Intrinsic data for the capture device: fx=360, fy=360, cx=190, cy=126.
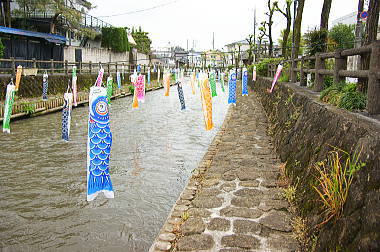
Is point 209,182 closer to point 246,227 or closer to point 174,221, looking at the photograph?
point 174,221

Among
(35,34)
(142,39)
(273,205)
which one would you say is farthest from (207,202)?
(142,39)

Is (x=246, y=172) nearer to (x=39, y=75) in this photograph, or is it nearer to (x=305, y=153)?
(x=305, y=153)

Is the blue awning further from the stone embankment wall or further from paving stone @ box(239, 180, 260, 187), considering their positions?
the stone embankment wall

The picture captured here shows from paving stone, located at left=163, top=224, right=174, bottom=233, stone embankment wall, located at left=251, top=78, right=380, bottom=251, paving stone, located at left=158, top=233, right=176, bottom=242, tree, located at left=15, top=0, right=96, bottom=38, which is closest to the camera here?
stone embankment wall, located at left=251, top=78, right=380, bottom=251

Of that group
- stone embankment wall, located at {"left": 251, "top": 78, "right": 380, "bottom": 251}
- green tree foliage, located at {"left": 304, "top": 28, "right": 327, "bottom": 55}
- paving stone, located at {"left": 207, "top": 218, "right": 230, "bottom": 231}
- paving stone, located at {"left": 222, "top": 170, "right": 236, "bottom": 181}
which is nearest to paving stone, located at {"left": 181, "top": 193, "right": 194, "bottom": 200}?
paving stone, located at {"left": 207, "top": 218, "right": 230, "bottom": 231}

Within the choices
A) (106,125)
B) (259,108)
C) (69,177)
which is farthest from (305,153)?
(259,108)

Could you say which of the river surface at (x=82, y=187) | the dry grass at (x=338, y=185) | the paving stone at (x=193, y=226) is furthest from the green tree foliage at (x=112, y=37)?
the dry grass at (x=338, y=185)

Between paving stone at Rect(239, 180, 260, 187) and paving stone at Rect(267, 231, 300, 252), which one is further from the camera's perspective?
paving stone at Rect(239, 180, 260, 187)

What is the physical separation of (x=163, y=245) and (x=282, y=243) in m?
1.43

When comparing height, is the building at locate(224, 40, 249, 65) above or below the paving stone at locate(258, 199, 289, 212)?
above

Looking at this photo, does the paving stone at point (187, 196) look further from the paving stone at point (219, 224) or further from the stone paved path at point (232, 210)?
the paving stone at point (219, 224)

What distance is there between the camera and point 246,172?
7.26m

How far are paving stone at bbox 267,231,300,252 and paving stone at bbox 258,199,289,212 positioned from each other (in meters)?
0.84

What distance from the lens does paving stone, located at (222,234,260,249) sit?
428cm
